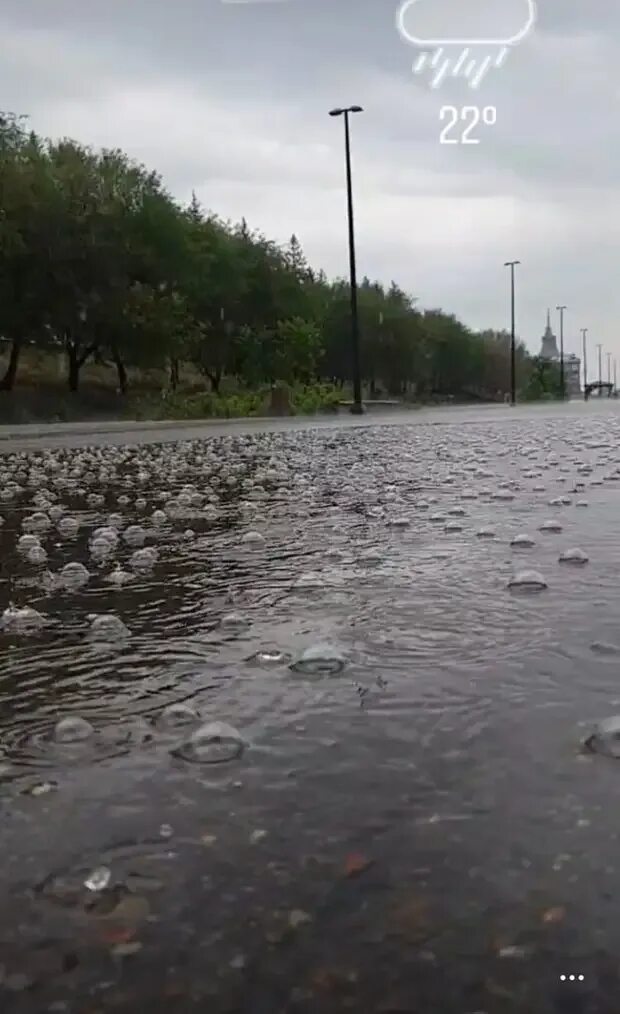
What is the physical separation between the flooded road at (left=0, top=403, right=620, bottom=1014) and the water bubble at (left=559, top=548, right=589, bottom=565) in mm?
18

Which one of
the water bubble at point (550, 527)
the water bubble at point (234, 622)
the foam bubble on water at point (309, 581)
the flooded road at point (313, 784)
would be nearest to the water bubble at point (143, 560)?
the flooded road at point (313, 784)

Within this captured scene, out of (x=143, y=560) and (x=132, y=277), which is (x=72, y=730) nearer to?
(x=143, y=560)

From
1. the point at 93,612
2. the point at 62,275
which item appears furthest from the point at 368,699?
the point at 62,275

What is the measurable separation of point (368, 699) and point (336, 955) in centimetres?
70

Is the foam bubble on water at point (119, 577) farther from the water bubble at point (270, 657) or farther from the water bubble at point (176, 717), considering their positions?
the water bubble at point (176, 717)

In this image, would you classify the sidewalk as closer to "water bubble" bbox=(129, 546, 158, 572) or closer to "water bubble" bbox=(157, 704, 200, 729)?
"water bubble" bbox=(129, 546, 158, 572)

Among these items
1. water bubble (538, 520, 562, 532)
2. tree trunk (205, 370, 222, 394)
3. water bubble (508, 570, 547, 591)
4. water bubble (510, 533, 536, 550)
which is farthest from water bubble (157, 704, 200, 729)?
tree trunk (205, 370, 222, 394)

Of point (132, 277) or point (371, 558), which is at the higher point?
point (132, 277)

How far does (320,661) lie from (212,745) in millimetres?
442

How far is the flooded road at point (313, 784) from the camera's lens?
864 mm

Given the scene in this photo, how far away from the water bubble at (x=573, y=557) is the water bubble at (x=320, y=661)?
1.13 m

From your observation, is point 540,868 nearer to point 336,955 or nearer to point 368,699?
point 336,955

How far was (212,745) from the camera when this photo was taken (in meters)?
1.37


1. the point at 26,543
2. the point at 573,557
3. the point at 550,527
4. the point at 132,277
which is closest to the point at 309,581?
the point at 573,557
